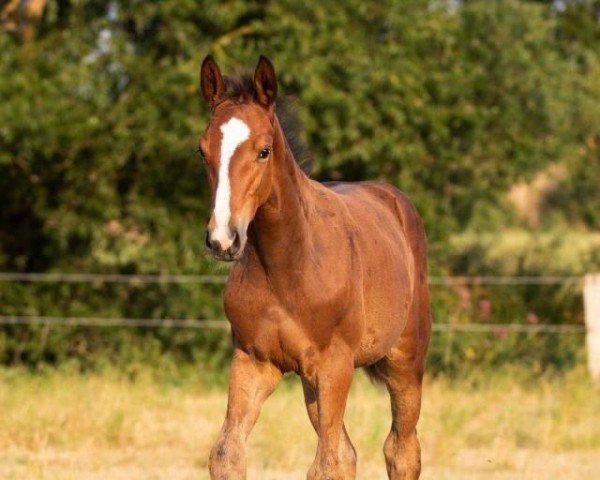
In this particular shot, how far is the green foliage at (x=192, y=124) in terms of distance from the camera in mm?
12336

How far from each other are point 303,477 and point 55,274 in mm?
5888

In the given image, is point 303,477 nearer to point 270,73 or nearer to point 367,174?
point 270,73

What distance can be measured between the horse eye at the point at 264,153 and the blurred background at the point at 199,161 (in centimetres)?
599

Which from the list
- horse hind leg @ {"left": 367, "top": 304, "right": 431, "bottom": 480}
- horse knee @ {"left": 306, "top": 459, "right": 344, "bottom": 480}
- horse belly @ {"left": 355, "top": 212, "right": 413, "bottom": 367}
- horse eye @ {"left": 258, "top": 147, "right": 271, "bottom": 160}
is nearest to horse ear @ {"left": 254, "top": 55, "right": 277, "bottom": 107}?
horse eye @ {"left": 258, "top": 147, "right": 271, "bottom": 160}

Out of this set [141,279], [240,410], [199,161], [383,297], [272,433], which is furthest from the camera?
[141,279]

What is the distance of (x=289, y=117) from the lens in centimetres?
591

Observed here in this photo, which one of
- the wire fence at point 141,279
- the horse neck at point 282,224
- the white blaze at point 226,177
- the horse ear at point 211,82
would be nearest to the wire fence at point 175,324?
the wire fence at point 141,279

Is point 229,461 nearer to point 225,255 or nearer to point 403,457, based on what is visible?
point 225,255

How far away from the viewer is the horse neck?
17.8ft

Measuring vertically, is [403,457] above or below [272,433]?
above

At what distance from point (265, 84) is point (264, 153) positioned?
0.36 m

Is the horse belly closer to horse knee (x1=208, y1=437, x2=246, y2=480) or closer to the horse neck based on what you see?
the horse neck

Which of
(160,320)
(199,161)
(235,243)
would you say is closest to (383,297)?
(235,243)

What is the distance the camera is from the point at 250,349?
5535 mm
